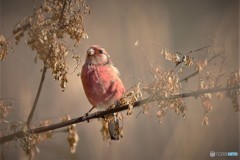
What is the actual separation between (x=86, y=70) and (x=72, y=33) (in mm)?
658

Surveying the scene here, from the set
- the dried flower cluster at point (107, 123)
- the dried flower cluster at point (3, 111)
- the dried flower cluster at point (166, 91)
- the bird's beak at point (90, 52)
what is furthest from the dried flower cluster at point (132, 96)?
the bird's beak at point (90, 52)

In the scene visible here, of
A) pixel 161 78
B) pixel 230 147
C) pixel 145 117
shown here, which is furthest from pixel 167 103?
pixel 230 147

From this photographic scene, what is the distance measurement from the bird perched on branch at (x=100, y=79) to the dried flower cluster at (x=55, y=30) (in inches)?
19.7

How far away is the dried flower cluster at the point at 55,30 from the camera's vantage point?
136 cm

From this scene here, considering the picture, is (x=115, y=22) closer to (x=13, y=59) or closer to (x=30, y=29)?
→ (x=13, y=59)

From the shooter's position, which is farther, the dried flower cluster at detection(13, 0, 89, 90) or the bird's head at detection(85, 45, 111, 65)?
the bird's head at detection(85, 45, 111, 65)

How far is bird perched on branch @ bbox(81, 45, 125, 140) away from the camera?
1.92m

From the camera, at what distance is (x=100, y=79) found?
6.51 feet

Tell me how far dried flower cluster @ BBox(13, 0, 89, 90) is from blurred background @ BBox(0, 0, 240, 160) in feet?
1.37

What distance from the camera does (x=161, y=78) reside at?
4.70ft

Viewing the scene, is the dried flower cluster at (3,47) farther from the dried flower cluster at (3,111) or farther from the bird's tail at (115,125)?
the bird's tail at (115,125)

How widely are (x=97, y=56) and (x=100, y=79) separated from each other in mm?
113

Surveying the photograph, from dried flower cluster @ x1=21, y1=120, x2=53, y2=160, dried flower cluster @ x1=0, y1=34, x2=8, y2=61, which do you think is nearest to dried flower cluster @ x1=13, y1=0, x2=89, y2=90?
dried flower cluster @ x1=0, y1=34, x2=8, y2=61

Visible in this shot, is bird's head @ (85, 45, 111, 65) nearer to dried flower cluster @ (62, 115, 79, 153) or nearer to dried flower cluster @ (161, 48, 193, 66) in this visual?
dried flower cluster @ (62, 115, 79, 153)
